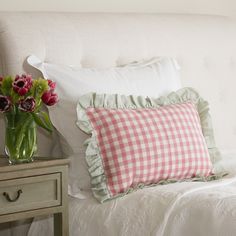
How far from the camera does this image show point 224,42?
303 cm

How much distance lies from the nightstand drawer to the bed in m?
0.15

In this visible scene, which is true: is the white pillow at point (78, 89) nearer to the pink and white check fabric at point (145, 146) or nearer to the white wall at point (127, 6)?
the pink and white check fabric at point (145, 146)

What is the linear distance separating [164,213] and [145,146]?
0.29 meters

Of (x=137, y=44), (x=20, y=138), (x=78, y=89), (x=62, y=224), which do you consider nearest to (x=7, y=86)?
(x=20, y=138)

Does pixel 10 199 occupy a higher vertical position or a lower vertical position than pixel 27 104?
lower

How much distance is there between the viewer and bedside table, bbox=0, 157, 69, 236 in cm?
193

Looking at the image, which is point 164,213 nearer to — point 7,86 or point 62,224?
point 62,224

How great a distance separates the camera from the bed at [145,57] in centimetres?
194

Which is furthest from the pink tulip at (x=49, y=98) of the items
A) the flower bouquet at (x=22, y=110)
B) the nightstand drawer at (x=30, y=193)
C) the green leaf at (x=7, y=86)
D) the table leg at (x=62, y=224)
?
the table leg at (x=62, y=224)

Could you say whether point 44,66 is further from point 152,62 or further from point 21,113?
point 152,62

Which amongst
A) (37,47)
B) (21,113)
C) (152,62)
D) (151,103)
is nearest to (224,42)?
(152,62)

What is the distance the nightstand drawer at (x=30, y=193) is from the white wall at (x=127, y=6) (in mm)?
835

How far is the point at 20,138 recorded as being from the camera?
2049 mm

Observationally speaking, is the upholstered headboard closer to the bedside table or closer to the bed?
the bed
